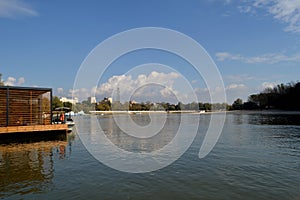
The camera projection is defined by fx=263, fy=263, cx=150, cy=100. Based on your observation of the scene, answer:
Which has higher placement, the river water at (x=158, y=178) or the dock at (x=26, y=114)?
the dock at (x=26, y=114)

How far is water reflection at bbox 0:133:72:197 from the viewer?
1052 cm

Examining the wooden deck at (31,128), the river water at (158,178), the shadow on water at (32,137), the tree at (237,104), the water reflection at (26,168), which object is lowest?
the river water at (158,178)

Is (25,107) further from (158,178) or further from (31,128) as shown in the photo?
(158,178)

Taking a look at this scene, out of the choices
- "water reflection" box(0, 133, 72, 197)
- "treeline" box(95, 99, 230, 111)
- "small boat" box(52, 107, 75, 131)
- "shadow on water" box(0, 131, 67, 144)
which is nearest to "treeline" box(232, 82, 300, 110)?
"treeline" box(95, 99, 230, 111)


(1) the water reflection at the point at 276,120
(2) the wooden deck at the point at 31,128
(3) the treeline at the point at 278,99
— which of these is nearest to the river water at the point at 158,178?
(2) the wooden deck at the point at 31,128

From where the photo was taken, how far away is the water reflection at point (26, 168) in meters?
10.5

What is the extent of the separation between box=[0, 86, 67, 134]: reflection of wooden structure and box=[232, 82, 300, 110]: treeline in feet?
345

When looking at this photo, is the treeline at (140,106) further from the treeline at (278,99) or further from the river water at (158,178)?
the river water at (158,178)

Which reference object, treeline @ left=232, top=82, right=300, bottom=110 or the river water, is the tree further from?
the river water

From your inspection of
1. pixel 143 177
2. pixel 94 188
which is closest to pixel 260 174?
pixel 143 177

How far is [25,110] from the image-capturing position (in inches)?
994

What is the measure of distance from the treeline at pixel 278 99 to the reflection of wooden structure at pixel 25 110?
105m

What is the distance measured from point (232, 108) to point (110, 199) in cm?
17586

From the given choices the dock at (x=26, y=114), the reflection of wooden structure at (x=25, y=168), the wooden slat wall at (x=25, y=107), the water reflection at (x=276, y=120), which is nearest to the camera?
the reflection of wooden structure at (x=25, y=168)
